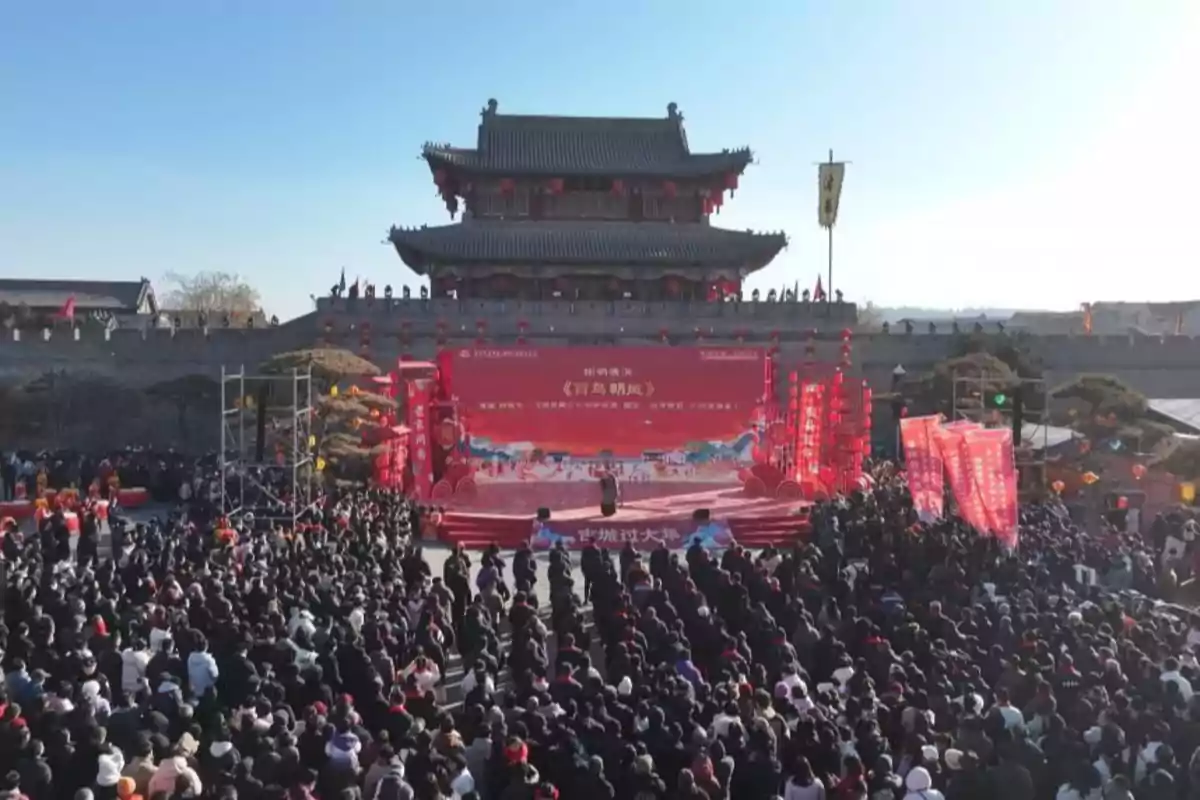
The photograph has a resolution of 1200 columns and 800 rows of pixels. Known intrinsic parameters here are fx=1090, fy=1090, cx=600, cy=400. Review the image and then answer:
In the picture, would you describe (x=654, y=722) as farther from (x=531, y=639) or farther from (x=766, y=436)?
(x=766, y=436)

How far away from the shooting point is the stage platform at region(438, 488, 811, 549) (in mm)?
19453

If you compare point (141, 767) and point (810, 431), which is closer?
point (141, 767)

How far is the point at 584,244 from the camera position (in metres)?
31.5

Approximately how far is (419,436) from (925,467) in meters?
10.1

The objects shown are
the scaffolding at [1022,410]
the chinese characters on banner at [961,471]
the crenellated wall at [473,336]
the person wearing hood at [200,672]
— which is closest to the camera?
the person wearing hood at [200,672]

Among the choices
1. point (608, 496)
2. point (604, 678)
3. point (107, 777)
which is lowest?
point (608, 496)

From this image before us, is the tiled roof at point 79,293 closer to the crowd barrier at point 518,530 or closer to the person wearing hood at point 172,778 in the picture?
the crowd barrier at point 518,530

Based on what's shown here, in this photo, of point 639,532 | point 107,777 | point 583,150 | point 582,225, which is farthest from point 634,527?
point 583,150

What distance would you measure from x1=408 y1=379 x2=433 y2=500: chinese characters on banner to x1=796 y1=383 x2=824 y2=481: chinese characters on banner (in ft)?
25.5

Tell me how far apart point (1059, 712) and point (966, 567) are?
481cm

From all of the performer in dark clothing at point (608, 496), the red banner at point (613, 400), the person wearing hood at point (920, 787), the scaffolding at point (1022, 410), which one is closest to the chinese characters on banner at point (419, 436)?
the red banner at point (613, 400)

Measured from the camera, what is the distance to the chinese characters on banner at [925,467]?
1579cm

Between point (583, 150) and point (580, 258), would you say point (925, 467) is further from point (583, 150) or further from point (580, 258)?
point (583, 150)

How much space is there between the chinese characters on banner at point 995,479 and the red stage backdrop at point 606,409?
997cm
